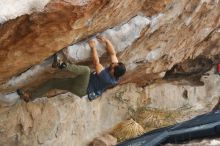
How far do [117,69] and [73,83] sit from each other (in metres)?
0.83

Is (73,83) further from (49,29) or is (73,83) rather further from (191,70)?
(191,70)

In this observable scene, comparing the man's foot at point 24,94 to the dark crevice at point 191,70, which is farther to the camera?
the dark crevice at point 191,70

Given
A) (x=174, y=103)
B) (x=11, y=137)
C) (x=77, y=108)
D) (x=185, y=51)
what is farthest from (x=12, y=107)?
(x=174, y=103)

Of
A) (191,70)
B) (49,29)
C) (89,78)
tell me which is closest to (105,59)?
(89,78)

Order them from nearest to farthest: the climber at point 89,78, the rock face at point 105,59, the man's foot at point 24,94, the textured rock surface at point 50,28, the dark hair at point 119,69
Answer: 1. the textured rock surface at point 50,28
2. the rock face at point 105,59
3. the dark hair at point 119,69
4. the climber at point 89,78
5. the man's foot at point 24,94

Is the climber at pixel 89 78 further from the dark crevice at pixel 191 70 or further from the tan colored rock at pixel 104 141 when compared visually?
the dark crevice at pixel 191 70

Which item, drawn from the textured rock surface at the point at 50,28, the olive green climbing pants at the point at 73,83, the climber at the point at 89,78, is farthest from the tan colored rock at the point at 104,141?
the textured rock surface at the point at 50,28

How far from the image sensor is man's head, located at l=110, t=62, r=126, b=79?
8.12 meters

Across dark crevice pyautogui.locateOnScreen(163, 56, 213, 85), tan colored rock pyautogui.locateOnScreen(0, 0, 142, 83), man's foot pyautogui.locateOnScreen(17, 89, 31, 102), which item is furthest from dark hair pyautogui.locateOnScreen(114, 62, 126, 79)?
dark crevice pyautogui.locateOnScreen(163, 56, 213, 85)

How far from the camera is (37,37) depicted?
7410 mm

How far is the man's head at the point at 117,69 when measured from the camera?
812 cm

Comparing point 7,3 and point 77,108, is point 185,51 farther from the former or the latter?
point 7,3

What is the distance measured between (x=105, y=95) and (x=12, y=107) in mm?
3145

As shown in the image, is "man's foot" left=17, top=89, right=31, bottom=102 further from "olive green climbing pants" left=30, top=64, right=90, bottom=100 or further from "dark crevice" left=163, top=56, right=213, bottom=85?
"dark crevice" left=163, top=56, right=213, bottom=85
